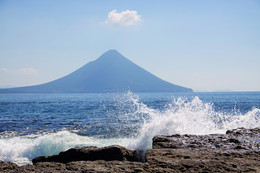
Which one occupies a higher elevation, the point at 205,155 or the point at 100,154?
the point at 205,155

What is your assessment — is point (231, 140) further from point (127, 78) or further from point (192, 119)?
point (127, 78)

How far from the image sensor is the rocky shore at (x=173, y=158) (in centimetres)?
281

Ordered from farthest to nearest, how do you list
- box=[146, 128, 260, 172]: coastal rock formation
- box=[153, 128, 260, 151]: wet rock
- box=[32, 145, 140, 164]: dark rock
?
box=[32, 145, 140, 164]: dark rock → box=[153, 128, 260, 151]: wet rock → box=[146, 128, 260, 172]: coastal rock formation

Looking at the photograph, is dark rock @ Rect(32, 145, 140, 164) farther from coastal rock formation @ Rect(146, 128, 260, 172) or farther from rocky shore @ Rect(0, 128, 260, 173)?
coastal rock formation @ Rect(146, 128, 260, 172)

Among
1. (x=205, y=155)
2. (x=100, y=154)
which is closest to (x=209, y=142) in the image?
(x=205, y=155)

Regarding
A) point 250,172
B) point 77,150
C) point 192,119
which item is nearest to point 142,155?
point 77,150

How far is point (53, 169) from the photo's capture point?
297cm

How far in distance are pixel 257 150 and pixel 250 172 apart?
112cm

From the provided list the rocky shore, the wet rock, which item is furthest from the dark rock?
the wet rock

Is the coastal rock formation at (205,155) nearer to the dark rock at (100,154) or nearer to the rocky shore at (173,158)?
the rocky shore at (173,158)

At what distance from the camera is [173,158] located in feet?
10.3

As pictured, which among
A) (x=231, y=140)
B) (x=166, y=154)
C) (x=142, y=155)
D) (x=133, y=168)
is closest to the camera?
(x=133, y=168)

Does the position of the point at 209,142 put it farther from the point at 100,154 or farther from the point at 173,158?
the point at 100,154

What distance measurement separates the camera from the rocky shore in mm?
2812
